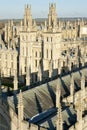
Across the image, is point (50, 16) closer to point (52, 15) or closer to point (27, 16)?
point (52, 15)

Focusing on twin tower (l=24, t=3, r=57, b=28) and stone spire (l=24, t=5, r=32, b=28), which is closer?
twin tower (l=24, t=3, r=57, b=28)

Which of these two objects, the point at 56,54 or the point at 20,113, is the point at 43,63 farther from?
the point at 20,113

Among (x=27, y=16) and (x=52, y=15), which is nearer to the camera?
(x=52, y=15)

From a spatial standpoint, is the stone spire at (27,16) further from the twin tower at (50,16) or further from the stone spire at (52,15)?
the stone spire at (52,15)

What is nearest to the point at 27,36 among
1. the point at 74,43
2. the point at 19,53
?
the point at 19,53

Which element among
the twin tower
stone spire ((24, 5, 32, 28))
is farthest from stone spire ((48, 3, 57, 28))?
stone spire ((24, 5, 32, 28))

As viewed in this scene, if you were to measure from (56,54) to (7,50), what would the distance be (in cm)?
1288

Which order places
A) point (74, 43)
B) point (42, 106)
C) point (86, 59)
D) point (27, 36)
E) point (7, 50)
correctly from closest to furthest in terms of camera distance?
1. point (42, 106)
2. point (86, 59)
3. point (27, 36)
4. point (7, 50)
5. point (74, 43)

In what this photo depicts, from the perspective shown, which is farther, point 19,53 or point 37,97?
point 19,53

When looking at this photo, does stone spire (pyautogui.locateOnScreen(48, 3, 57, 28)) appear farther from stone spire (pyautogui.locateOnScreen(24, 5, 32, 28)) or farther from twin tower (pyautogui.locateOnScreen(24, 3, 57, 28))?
stone spire (pyautogui.locateOnScreen(24, 5, 32, 28))

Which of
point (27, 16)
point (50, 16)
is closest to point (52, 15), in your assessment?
point (50, 16)

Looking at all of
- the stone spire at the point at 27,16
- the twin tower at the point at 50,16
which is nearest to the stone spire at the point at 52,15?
the twin tower at the point at 50,16

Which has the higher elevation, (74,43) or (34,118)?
(34,118)

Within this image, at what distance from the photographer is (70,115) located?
25.2 metres
